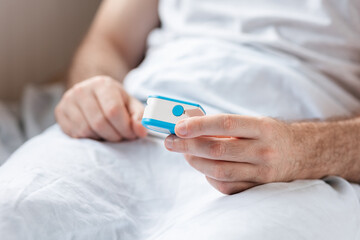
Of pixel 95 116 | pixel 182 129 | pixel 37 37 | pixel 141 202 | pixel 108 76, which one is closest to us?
pixel 182 129

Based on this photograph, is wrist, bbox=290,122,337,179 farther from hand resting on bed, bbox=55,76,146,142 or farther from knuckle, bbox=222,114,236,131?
hand resting on bed, bbox=55,76,146,142

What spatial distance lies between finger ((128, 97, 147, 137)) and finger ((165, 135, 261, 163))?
0.63ft

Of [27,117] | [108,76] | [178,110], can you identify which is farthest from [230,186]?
[27,117]

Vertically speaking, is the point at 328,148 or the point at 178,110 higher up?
the point at 178,110

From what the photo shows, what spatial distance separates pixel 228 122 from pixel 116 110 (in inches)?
10.2

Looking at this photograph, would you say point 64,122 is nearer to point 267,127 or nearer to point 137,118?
point 137,118

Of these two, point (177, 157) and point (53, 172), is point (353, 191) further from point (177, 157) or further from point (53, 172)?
point (53, 172)

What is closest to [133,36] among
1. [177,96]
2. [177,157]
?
[177,96]

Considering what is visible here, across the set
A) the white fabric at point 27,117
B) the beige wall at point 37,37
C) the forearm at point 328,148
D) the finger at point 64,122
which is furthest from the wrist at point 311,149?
the beige wall at point 37,37

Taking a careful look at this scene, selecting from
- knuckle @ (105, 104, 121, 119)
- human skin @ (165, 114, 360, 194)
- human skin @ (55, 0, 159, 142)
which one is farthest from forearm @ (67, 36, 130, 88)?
human skin @ (165, 114, 360, 194)

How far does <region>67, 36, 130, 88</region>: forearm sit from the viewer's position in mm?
1017

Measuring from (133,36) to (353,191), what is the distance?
24.1 inches

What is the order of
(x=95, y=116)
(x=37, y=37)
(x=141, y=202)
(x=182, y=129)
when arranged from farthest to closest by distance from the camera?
(x=37, y=37) < (x=95, y=116) < (x=141, y=202) < (x=182, y=129)

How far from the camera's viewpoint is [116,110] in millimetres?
798
